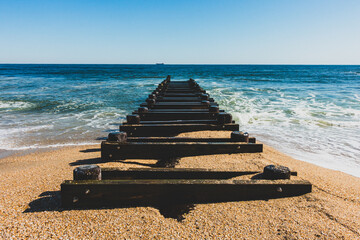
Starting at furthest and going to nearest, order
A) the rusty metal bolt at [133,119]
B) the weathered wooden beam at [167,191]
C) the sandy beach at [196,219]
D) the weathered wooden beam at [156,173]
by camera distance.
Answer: the rusty metal bolt at [133,119] < the weathered wooden beam at [156,173] < the weathered wooden beam at [167,191] < the sandy beach at [196,219]

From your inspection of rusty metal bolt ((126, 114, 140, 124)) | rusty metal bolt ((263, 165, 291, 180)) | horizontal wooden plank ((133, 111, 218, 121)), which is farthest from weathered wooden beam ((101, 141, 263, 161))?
horizontal wooden plank ((133, 111, 218, 121))

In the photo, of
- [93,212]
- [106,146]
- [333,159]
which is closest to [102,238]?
[93,212]

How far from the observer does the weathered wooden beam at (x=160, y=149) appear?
385 cm

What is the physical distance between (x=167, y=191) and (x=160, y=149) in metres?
1.32

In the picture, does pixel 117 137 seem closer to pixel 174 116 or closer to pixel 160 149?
pixel 160 149

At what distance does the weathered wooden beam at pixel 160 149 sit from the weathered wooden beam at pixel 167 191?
1250 mm

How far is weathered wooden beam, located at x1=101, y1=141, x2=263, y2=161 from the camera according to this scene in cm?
385

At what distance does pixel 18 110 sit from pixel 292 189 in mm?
14332

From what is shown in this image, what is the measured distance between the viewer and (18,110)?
1280cm

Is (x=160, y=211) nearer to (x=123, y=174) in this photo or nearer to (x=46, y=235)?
(x=123, y=174)

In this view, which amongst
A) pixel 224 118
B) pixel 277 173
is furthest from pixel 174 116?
pixel 277 173

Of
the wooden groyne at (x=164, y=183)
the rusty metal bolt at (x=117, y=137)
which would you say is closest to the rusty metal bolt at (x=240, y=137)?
the wooden groyne at (x=164, y=183)

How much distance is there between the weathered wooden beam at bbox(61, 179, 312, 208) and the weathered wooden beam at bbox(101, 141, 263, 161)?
125 centimetres

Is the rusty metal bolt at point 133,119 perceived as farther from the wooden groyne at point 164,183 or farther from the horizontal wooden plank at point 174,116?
the wooden groyne at point 164,183
